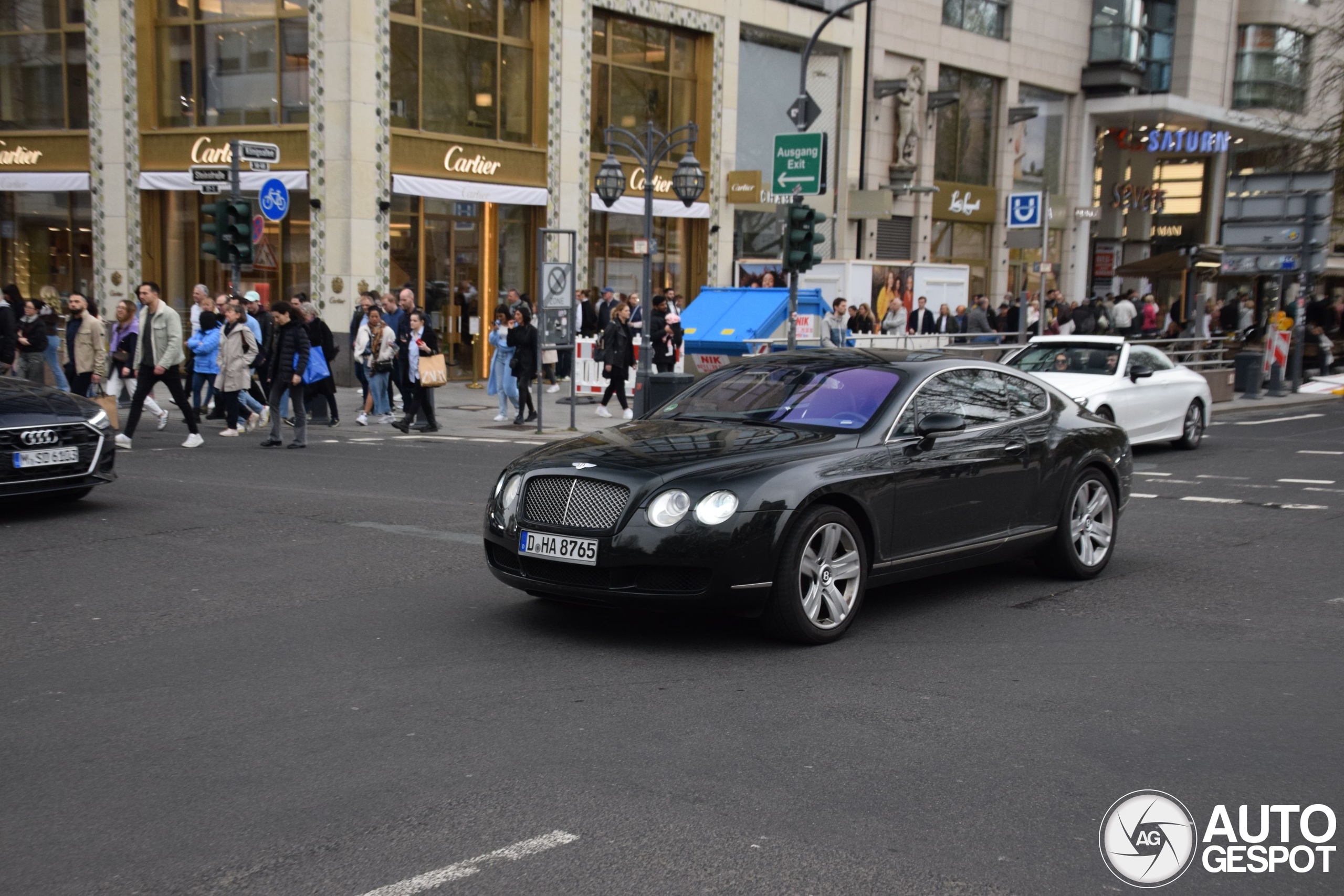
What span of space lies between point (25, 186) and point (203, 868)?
28.3 m

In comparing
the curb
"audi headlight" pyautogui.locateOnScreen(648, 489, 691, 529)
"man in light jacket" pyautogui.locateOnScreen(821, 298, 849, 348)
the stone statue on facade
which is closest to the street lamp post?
"man in light jacket" pyautogui.locateOnScreen(821, 298, 849, 348)

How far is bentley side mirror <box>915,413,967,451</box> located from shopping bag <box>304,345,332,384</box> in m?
11.6

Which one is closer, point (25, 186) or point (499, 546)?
point (499, 546)

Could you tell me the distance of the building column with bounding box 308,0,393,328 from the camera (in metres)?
24.8

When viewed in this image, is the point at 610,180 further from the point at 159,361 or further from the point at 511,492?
the point at 511,492

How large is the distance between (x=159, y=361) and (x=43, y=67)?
1664 centimetres

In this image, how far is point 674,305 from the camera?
82.4 ft

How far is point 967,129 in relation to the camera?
131 ft

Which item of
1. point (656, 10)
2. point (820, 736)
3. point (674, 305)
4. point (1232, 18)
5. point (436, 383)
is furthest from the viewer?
point (1232, 18)

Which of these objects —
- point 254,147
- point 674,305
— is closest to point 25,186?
point 254,147

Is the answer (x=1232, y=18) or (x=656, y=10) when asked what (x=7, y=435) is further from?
(x=1232, y=18)

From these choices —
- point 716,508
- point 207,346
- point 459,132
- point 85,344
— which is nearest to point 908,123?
point 459,132

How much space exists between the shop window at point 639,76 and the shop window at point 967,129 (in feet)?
32.8

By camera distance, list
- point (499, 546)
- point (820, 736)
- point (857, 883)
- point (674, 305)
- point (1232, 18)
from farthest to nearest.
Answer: point (1232, 18) < point (674, 305) < point (499, 546) < point (820, 736) < point (857, 883)
